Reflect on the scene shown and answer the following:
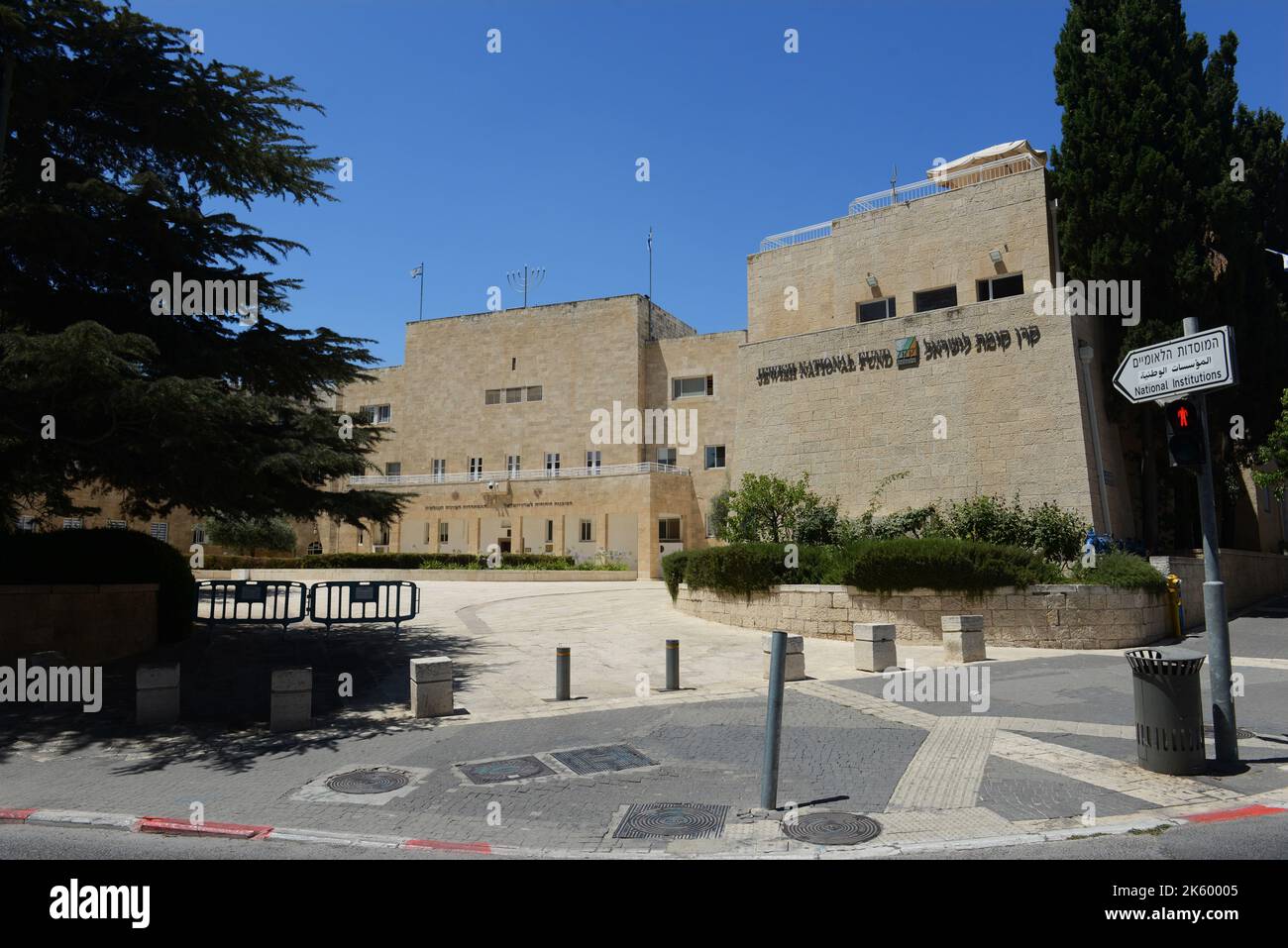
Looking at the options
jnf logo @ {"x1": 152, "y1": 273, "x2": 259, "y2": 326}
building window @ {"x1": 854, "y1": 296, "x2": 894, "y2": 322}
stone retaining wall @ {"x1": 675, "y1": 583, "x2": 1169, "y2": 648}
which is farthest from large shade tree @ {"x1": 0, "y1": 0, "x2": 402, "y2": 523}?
building window @ {"x1": 854, "y1": 296, "x2": 894, "y2": 322}

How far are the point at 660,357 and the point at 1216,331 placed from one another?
35053 millimetres

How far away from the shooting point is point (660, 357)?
41.7m

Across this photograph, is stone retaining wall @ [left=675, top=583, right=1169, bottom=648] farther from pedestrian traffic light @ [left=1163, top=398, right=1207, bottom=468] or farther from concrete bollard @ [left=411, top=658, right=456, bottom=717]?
concrete bollard @ [left=411, top=658, right=456, bottom=717]

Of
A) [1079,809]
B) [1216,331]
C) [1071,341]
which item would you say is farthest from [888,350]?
[1079,809]

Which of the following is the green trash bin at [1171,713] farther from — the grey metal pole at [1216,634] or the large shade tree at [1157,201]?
the large shade tree at [1157,201]

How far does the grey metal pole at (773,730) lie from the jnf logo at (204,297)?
9986mm

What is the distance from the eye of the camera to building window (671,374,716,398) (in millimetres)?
40656

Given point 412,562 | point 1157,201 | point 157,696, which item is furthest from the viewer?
point 412,562

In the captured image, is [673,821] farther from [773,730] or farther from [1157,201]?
[1157,201]

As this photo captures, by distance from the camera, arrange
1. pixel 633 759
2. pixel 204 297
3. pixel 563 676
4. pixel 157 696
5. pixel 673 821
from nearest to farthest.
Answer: pixel 673 821, pixel 633 759, pixel 157 696, pixel 563 676, pixel 204 297

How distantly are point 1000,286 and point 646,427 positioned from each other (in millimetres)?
21743

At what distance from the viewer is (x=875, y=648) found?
12461 millimetres

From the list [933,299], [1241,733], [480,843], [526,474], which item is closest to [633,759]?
[480,843]
